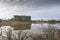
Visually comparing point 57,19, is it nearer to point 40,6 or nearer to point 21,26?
point 40,6

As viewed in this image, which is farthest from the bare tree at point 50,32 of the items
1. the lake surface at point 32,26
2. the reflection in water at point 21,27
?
the reflection in water at point 21,27

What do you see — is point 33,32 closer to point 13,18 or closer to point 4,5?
point 13,18

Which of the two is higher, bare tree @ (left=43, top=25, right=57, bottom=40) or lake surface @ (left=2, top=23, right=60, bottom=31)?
lake surface @ (left=2, top=23, right=60, bottom=31)

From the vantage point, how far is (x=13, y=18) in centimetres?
293

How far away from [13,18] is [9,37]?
13.1 inches

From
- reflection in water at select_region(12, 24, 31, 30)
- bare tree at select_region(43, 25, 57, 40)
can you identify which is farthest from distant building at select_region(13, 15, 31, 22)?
bare tree at select_region(43, 25, 57, 40)

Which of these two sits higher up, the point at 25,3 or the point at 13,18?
the point at 25,3

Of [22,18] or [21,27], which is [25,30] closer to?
[21,27]

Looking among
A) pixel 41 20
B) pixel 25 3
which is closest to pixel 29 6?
pixel 25 3

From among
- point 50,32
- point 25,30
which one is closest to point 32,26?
point 25,30

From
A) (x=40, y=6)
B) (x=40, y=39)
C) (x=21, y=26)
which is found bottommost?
(x=40, y=39)

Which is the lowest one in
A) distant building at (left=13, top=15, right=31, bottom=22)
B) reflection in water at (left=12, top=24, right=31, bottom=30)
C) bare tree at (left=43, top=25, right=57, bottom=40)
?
bare tree at (left=43, top=25, right=57, bottom=40)

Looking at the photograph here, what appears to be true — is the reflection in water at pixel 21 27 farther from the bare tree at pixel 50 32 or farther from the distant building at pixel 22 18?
the bare tree at pixel 50 32

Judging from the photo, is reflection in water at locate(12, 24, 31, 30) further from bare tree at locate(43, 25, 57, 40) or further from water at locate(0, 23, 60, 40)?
Result: bare tree at locate(43, 25, 57, 40)
